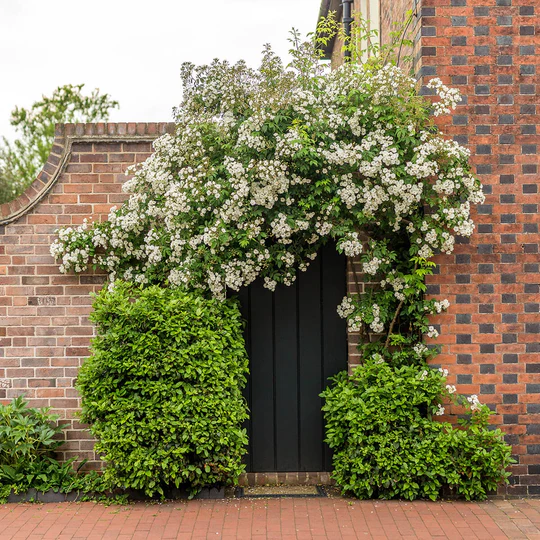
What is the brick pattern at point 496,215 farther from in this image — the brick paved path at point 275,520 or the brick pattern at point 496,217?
the brick paved path at point 275,520

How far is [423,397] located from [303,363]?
47.0 inches

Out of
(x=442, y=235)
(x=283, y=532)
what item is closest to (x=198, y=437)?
(x=283, y=532)

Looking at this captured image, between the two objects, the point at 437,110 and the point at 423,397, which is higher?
the point at 437,110

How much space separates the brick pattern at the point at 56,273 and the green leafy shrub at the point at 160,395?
567 mm

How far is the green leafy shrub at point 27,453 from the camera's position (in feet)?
17.3

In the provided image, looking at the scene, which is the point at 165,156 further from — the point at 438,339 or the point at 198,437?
the point at 438,339

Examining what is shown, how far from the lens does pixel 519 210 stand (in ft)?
18.0

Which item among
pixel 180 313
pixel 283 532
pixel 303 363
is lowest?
pixel 283 532

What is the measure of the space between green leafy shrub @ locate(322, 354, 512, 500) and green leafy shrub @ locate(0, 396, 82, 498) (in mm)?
2303

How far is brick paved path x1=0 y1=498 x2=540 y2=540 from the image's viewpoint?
459 centimetres

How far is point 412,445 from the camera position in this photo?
16.9ft

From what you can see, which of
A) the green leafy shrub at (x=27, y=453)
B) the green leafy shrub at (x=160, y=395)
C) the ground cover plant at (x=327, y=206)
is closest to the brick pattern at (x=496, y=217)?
the ground cover plant at (x=327, y=206)

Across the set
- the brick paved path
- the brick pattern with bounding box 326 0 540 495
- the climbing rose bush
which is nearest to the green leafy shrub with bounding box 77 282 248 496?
the brick paved path

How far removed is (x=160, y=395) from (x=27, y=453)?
1.30 meters
